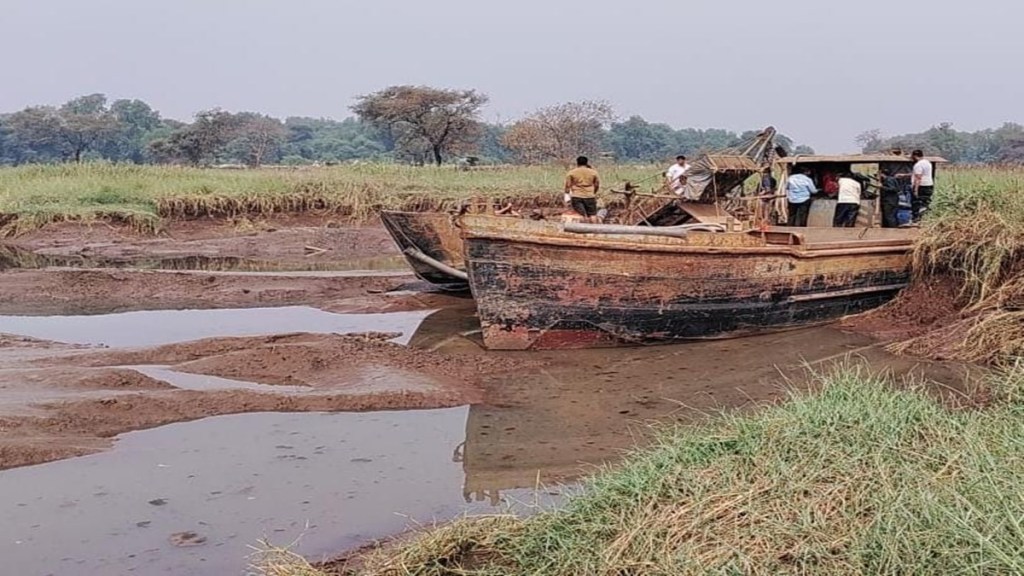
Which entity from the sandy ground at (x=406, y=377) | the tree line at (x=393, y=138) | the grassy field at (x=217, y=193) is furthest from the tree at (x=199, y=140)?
the sandy ground at (x=406, y=377)

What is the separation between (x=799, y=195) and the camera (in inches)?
457

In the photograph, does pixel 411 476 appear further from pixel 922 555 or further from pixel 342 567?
pixel 922 555

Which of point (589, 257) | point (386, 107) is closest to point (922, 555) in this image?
point (589, 257)

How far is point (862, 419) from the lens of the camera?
4.85 m

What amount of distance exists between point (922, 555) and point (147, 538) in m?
3.85

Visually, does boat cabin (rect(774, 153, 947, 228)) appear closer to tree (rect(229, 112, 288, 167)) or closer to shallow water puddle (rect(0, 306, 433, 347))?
shallow water puddle (rect(0, 306, 433, 347))

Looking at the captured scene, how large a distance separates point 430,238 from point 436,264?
0.36 metres

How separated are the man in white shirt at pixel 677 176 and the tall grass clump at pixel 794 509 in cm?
717

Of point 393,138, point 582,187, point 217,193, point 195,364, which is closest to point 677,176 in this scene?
point 582,187

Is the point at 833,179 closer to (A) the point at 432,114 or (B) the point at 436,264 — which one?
(B) the point at 436,264

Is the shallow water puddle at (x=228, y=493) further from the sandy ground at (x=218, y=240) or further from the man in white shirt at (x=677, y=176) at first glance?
the sandy ground at (x=218, y=240)

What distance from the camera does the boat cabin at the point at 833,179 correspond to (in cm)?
1155

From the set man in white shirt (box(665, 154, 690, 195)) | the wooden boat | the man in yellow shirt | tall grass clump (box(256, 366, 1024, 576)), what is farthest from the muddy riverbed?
man in white shirt (box(665, 154, 690, 195))

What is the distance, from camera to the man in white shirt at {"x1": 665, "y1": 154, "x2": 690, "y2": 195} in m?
12.1
